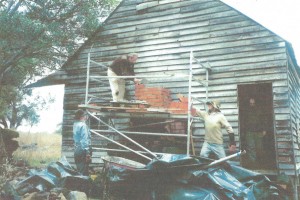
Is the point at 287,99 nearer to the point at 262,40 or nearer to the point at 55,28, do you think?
the point at 262,40

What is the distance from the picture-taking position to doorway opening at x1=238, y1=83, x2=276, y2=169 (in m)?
10.5

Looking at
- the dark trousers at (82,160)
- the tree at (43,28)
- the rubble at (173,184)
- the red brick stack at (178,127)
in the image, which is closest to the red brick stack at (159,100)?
the red brick stack at (178,127)

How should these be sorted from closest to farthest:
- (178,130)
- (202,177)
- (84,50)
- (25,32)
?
(202,177) < (178,130) < (25,32) < (84,50)

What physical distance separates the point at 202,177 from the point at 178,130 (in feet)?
13.4

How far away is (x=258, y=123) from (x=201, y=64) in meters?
4.69

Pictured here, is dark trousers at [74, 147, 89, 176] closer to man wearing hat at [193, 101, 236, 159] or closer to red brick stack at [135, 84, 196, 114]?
red brick stack at [135, 84, 196, 114]

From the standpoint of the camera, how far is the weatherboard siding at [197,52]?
7.70 m

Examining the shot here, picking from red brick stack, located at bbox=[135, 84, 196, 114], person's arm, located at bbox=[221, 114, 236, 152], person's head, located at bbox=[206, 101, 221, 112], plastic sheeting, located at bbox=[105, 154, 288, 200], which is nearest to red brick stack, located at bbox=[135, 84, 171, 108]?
red brick stack, located at bbox=[135, 84, 196, 114]

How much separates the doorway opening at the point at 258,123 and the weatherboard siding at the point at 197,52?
2.01 metres

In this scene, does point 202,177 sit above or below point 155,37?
below

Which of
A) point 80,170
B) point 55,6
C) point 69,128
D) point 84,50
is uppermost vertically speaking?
point 55,6

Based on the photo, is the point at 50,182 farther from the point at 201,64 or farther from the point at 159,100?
the point at 201,64

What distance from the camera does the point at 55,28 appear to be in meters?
10.9

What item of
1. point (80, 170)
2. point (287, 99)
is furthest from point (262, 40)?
point (80, 170)
